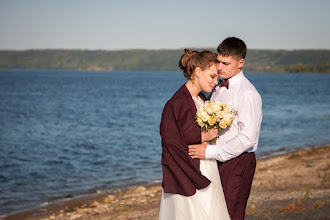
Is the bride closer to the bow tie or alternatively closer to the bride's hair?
the bride's hair

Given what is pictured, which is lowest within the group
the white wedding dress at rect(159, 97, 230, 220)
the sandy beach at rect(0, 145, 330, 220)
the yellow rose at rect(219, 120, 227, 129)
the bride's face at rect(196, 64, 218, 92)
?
the sandy beach at rect(0, 145, 330, 220)

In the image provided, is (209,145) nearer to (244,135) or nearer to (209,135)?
(209,135)

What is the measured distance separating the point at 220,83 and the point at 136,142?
21582mm

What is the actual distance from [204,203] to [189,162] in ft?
1.68

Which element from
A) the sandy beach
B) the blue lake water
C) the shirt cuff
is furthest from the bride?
the blue lake water

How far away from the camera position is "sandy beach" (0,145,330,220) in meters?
8.07

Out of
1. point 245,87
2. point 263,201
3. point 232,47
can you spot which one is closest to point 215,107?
point 245,87

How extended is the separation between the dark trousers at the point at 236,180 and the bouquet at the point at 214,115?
1.64 ft

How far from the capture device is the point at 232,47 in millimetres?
4316

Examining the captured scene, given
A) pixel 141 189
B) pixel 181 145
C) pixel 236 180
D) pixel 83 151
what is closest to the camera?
pixel 181 145

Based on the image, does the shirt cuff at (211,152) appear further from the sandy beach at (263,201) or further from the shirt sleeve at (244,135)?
the sandy beach at (263,201)

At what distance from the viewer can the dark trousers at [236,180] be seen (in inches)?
174

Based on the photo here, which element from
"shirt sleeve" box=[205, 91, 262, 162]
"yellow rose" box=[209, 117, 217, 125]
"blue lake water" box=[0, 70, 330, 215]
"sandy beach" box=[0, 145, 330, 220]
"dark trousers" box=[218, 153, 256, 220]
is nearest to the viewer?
"yellow rose" box=[209, 117, 217, 125]

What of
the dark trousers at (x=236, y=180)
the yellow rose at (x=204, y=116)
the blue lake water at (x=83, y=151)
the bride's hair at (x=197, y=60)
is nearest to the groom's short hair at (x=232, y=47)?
the bride's hair at (x=197, y=60)
